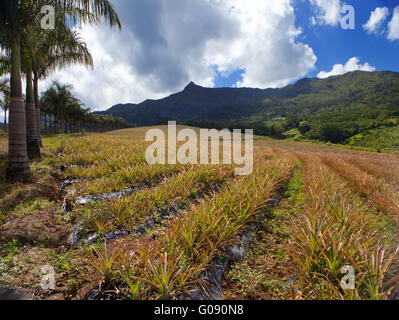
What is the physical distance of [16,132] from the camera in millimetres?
5625

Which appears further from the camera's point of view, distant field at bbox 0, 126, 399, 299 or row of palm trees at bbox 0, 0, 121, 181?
row of palm trees at bbox 0, 0, 121, 181

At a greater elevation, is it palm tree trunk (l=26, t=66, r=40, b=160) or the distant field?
palm tree trunk (l=26, t=66, r=40, b=160)

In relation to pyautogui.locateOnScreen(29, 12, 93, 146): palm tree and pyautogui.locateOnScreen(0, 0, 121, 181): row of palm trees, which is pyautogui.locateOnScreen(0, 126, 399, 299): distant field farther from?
pyautogui.locateOnScreen(29, 12, 93, 146): palm tree

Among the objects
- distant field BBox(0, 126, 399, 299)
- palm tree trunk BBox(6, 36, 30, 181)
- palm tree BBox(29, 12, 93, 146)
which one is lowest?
distant field BBox(0, 126, 399, 299)

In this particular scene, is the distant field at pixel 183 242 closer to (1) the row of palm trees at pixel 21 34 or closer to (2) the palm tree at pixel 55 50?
(1) the row of palm trees at pixel 21 34

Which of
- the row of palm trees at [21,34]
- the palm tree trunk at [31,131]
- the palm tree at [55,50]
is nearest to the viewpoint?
the row of palm trees at [21,34]

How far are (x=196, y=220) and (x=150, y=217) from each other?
1398mm

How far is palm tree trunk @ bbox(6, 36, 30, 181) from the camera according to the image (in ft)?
18.2

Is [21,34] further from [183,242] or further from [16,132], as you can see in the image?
[183,242]

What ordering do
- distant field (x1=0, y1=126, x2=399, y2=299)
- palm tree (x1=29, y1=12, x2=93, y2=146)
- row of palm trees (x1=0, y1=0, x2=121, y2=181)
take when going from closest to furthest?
distant field (x1=0, y1=126, x2=399, y2=299) → row of palm trees (x1=0, y1=0, x2=121, y2=181) → palm tree (x1=29, y1=12, x2=93, y2=146)

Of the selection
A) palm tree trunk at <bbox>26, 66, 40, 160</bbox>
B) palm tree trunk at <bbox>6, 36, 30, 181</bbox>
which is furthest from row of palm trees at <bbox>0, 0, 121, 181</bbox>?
palm tree trunk at <bbox>26, 66, 40, 160</bbox>

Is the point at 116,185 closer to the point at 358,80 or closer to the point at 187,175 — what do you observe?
the point at 187,175

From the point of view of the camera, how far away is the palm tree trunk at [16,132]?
5.54 metres

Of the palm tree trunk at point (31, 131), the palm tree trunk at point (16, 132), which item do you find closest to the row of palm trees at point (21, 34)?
the palm tree trunk at point (16, 132)
